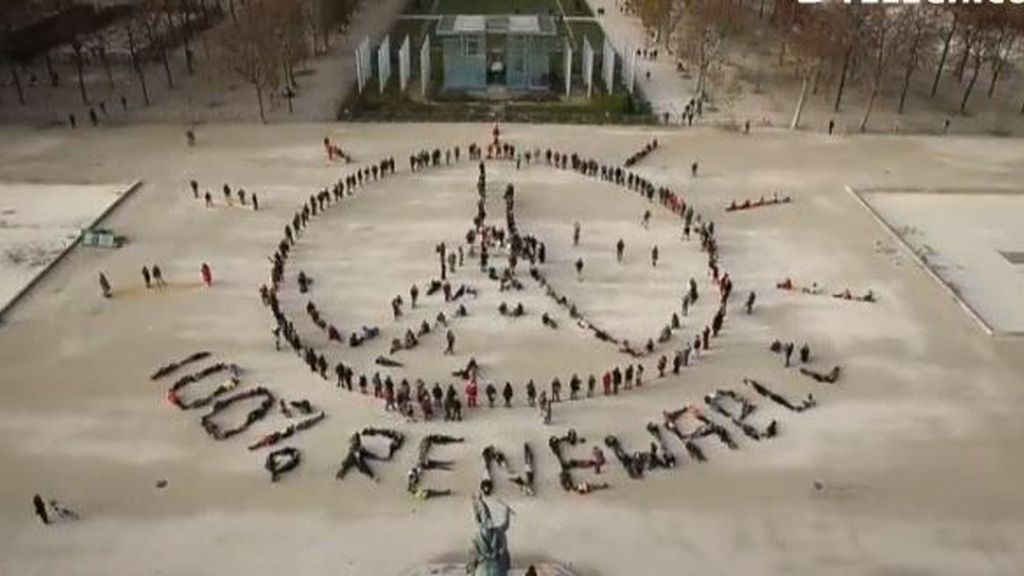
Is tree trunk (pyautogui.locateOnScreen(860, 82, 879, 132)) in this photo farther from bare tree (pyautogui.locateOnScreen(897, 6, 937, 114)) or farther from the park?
bare tree (pyautogui.locateOnScreen(897, 6, 937, 114))

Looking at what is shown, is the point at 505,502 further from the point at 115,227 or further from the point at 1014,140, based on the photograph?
the point at 1014,140

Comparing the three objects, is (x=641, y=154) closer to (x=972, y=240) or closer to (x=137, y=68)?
(x=972, y=240)

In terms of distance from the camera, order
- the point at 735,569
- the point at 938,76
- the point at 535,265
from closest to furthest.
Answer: the point at 735,569, the point at 535,265, the point at 938,76

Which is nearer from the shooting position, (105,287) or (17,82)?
(105,287)

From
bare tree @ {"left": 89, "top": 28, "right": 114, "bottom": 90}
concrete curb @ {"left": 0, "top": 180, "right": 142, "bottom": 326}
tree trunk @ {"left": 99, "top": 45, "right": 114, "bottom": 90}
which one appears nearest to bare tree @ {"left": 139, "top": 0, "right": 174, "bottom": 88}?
bare tree @ {"left": 89, "top": 28, "right": 114, "bottom": 90}

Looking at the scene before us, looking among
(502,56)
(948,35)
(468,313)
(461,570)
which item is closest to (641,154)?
(502,56)

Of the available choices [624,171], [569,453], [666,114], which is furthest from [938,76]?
[569,453]

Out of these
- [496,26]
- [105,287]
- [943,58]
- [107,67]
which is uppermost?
[496,26]
